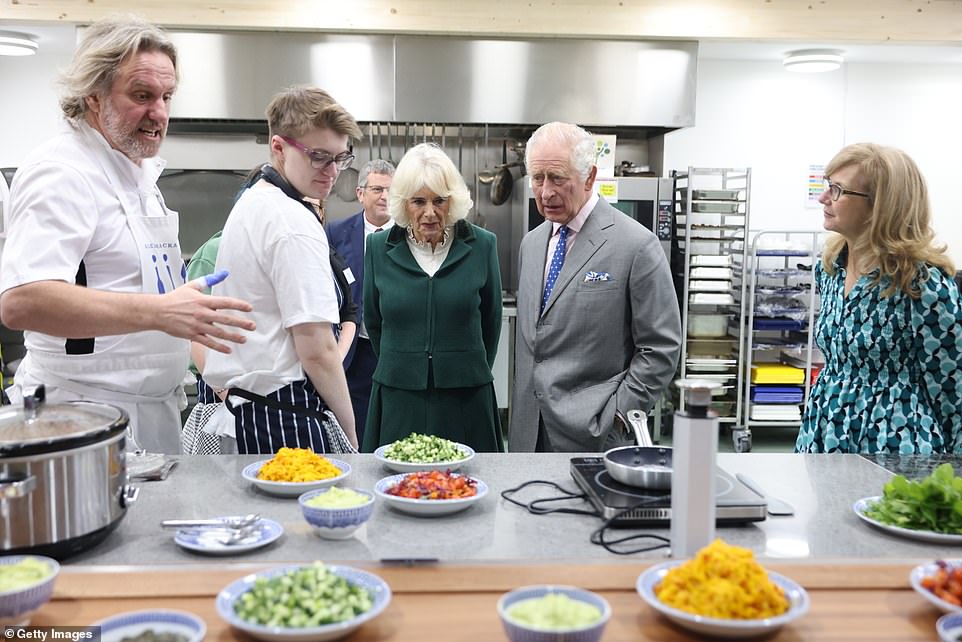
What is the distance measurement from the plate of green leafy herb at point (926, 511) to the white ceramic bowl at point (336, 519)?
39.6 inches

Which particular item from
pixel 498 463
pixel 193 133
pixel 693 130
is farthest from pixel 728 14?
pixel 498 463

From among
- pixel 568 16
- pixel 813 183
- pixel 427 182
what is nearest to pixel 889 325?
pixel 427 182

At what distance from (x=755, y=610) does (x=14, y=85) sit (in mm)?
6575

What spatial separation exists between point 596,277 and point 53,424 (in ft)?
5.71

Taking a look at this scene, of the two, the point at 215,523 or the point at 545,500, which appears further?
the point at 545,500

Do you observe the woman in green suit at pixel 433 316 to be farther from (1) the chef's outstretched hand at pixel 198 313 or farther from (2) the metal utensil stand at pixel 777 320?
(2) the metal utensil stand at pixel 777 320

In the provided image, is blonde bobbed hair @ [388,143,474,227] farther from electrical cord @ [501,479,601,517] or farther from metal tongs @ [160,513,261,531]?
metal tongs @ [160,513,261,531]

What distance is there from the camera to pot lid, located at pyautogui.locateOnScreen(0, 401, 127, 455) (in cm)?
132

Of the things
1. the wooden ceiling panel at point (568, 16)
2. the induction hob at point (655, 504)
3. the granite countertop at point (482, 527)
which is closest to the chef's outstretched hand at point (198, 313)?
the granite countertop at point (482, 527)

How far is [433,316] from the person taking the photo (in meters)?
2.90

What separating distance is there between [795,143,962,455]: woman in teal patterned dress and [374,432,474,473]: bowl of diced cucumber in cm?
115

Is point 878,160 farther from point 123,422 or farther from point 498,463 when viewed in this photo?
point 123,422

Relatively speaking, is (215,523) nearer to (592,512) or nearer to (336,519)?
(336,519)

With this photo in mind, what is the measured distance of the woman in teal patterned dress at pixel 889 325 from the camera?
7.36 ft
